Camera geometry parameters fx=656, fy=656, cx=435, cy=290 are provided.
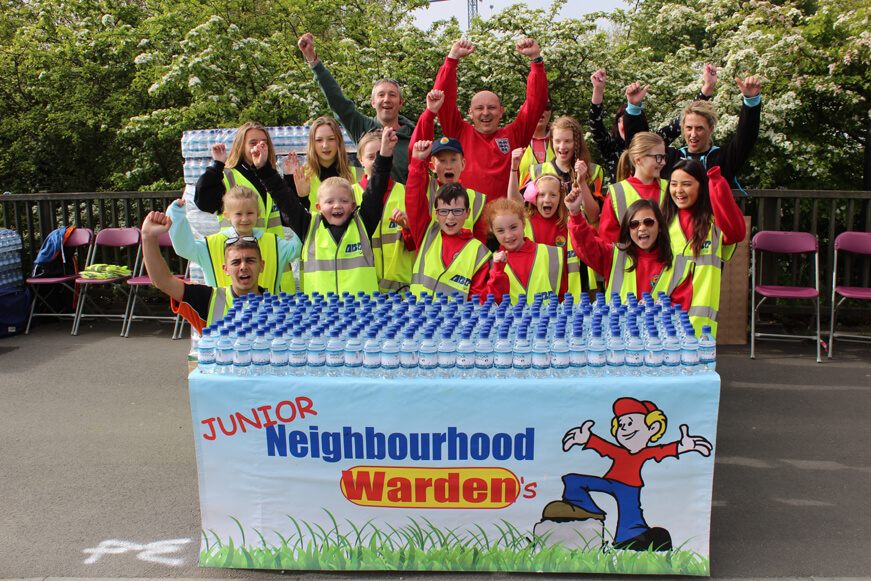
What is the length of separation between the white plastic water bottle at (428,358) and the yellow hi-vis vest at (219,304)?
4.82ft

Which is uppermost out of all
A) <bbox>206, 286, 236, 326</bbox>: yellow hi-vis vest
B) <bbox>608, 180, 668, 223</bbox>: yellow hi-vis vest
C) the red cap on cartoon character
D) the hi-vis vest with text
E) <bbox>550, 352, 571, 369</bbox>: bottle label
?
the hi-vis vest with text

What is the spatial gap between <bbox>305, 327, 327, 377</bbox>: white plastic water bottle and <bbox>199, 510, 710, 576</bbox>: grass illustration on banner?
0.64 meters

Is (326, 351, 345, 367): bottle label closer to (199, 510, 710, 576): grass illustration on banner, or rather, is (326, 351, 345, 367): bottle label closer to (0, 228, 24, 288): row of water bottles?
(199, 510, 710, 576): grass illustration on banner

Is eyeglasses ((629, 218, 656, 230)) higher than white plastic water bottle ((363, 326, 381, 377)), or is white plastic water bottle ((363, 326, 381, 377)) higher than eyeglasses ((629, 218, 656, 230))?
eyeglasses ((629, 218, 656, 230))

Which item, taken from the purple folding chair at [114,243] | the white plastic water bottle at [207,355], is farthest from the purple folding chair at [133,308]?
the white plastic water bottle at [207,355]

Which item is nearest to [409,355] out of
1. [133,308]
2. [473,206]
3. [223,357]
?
[223,357]

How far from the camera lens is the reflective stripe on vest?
160 inches

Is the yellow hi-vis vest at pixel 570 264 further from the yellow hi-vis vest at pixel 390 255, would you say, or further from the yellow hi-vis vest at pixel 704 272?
the yellow hi-vis vest at pixel 390 255

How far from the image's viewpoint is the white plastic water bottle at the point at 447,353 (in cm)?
271

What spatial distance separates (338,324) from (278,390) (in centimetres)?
37

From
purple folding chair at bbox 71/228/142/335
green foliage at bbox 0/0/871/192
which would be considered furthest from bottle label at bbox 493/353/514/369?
green foliage at bbox 0/0/871/192

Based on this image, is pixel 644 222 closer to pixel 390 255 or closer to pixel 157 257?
pixel 390 255

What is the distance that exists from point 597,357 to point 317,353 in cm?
117

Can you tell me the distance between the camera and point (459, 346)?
2732 mm
